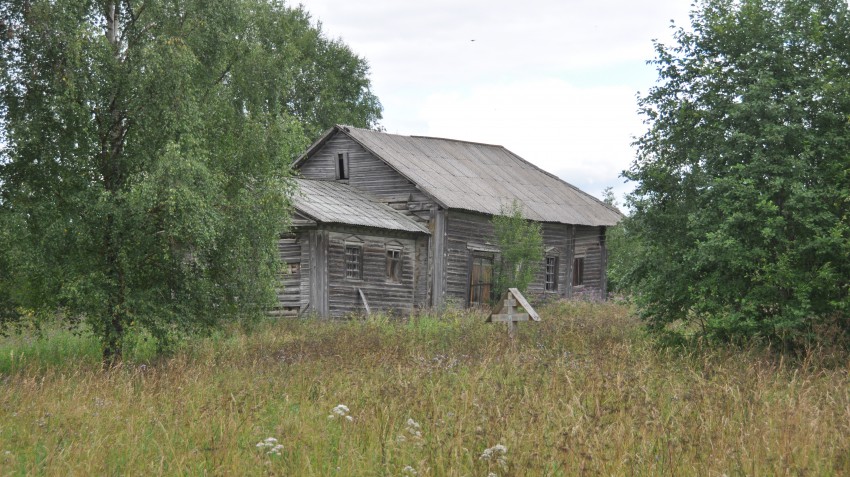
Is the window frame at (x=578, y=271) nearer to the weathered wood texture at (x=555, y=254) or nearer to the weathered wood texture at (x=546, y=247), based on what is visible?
the weathered wood texture at (x=546, y=247)

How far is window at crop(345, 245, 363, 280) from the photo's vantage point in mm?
24281

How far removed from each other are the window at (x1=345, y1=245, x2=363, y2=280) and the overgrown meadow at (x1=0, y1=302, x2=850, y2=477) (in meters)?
13.9

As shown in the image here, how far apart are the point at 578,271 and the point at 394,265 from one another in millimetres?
9559

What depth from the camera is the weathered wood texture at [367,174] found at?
26.6 meters

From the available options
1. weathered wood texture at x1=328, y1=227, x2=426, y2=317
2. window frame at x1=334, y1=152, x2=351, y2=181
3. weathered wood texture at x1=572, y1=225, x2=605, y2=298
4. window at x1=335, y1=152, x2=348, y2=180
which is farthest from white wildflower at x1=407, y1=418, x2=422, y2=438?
weathered wood texture at x1=572, y1=225, x2=605, y2=298

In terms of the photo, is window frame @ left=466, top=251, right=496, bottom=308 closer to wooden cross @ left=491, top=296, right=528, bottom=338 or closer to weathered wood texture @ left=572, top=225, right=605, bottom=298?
weathered wood texture @ left=572, top=225, right=605, bottom=298

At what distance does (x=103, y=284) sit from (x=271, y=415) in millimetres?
6669

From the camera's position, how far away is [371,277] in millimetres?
24781

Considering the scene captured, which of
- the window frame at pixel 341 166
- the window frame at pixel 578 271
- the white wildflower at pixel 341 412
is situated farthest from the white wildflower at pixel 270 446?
the window frame at pixel 578 271

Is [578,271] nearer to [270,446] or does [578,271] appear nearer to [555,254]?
[555,254]

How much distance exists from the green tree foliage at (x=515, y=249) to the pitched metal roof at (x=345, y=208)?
2.92m

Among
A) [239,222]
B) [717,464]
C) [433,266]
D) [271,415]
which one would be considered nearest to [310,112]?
[433,266]

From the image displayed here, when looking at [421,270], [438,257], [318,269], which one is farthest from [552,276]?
[318,269]

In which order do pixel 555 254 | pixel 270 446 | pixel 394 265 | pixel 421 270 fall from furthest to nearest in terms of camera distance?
pixel 555 254, pixel 421 270, pixel 394 265, pixel 270 446
